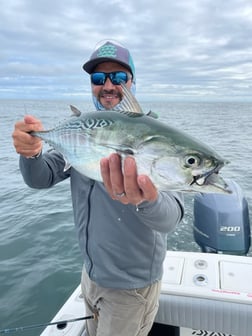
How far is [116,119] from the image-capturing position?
1586 millimetres

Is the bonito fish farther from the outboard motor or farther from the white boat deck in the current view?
the outboard motor

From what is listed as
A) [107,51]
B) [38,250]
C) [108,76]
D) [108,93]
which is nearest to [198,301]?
[108,93]

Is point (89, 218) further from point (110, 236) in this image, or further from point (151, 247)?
point (151, 247)

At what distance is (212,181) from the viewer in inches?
54.4

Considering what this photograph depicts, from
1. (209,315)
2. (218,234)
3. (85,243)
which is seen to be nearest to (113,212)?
(85,243)

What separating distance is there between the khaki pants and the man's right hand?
3.31 feet

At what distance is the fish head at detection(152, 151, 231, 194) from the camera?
4.55ft

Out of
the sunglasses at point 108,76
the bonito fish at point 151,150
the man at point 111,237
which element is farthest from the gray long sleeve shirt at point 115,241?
the sunglasses at point 108,76

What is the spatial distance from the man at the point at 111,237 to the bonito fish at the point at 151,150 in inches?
14.7

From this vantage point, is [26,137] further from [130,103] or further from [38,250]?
[38,250]

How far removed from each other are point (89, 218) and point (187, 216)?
470 cm

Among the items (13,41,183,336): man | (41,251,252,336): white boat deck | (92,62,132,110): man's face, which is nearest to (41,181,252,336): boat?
(41,251,252,336): white boat deck

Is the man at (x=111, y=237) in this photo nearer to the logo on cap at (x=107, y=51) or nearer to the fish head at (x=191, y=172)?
the logo on cap at (x=107, y=51)

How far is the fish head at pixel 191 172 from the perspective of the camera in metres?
1.39
